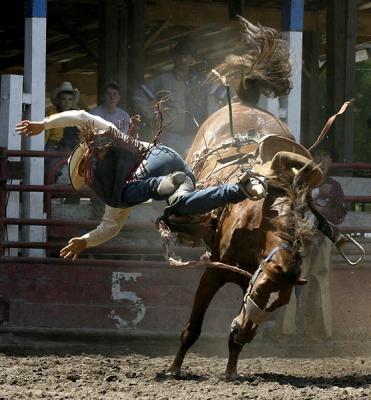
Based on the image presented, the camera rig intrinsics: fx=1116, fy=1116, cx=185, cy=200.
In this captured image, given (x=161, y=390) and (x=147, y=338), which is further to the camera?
(x=147, y=338)

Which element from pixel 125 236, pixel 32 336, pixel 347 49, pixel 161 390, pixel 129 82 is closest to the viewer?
pixel 161 390

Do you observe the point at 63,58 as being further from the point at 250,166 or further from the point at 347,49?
the point at 250,166

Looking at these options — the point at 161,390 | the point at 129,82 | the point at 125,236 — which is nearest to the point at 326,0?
the point at 129,82

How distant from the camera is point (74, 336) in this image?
29.3ft

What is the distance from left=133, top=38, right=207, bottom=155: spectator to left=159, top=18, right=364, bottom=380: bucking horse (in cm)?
183

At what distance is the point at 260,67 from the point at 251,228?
6.14 ft

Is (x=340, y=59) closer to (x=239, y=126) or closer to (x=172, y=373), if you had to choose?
(x=239, y=126)

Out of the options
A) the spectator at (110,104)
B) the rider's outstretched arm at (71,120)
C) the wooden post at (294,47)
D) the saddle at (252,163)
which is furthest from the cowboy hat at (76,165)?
the wooden post at (294,47)

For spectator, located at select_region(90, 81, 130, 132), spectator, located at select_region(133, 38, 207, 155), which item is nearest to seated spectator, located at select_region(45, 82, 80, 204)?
spectator, located at select_region(90, 81, 130, 132)

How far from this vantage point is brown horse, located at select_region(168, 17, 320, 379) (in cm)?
621

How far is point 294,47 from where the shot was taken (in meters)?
10.2

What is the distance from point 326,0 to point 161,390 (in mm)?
6809

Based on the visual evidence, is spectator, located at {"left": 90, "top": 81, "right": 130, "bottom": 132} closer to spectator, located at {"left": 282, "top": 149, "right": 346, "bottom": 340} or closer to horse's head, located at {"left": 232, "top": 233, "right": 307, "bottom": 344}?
spectator, located at {"left": 282, "top": 149, "right": 346, "bottom": 340}

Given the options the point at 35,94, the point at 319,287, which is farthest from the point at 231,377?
the point at 35,94
